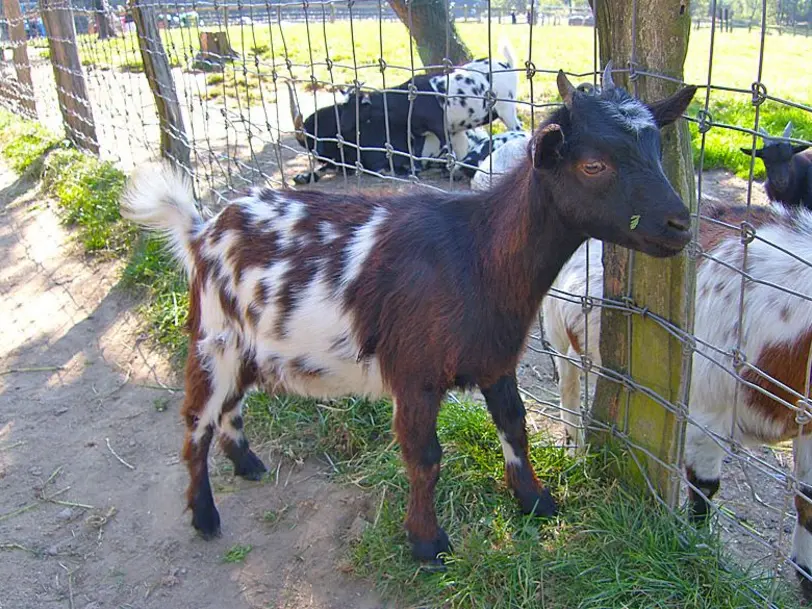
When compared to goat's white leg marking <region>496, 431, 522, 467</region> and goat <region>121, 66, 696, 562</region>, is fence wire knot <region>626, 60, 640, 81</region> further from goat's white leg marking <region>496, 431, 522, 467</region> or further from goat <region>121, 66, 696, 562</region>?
goat's white leg marking <region>496, 431, 522, 467</region>

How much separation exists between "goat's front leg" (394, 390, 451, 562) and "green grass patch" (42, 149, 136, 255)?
11.5 ft

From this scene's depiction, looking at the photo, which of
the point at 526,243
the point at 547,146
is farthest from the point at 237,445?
the point at 547,146

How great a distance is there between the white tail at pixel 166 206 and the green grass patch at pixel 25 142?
4.81 m

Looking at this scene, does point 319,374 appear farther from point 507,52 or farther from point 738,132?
point 507,52

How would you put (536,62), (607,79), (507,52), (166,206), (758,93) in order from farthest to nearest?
(536,62) < (507,52) < (166,206) < (607,79) < (758,93)

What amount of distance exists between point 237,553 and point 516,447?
1.18 meters

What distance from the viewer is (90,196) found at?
20.8 feet

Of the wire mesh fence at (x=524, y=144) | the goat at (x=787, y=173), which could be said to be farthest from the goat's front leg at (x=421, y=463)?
the goat at (x=787, y=173)

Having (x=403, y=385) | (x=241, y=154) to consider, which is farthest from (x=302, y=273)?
(x=241, y=154)

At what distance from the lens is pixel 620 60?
101 inches

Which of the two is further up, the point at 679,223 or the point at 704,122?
the point at 704,122

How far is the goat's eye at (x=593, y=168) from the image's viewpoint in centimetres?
220

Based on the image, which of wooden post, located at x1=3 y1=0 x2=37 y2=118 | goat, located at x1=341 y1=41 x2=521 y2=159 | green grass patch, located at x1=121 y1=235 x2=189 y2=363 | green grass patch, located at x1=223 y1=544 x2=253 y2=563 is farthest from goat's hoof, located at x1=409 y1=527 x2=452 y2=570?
wooden post, located at x1=3 y1=0 x2=37 y2=118

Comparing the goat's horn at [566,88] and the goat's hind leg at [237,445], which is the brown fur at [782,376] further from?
the goat's hind leg at [237,445]
